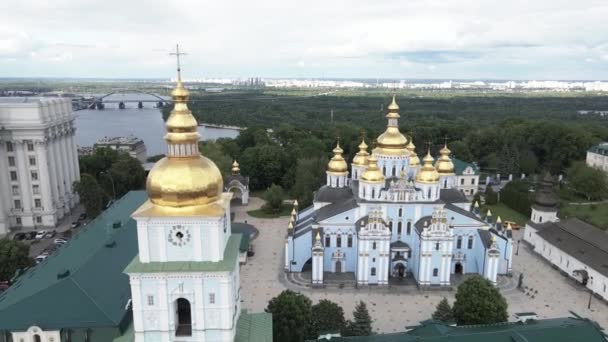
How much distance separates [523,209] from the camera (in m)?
43.7

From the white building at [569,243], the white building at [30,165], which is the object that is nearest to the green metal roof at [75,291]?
the white building at [30,165]

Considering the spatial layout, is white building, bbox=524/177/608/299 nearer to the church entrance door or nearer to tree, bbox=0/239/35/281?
the church entrance door

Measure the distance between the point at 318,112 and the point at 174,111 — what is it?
377ft

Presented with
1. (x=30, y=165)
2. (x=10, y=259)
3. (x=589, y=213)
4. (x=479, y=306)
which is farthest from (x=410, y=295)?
(x=30, y=165)

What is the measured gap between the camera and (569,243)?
103ft

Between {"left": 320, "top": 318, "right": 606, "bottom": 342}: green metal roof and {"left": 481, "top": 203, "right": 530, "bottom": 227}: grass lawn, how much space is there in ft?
82.1

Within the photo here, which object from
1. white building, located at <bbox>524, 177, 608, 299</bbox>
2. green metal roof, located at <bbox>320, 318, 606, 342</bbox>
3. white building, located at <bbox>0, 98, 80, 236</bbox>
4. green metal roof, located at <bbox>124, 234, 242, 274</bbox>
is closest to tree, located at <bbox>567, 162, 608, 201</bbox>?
white building, located at <bbox>524, 177, 608, 299</bbox>

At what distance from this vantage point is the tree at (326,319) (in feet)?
67.1

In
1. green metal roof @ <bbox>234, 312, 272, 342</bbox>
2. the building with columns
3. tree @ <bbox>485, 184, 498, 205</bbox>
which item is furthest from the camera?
tree @ <bbox>485, 184, 498, 205</bbox>

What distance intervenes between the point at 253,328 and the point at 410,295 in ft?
50.7

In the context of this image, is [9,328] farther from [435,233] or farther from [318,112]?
[318,112]

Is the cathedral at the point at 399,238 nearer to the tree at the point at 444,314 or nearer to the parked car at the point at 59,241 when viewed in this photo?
the tree at the point at 444,314

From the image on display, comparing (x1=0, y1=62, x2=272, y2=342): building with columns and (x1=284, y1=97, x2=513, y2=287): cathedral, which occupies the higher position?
(x1=0, y1=62, x2=272, y2=342): building with columns

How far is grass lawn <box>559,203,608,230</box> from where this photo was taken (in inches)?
1655
